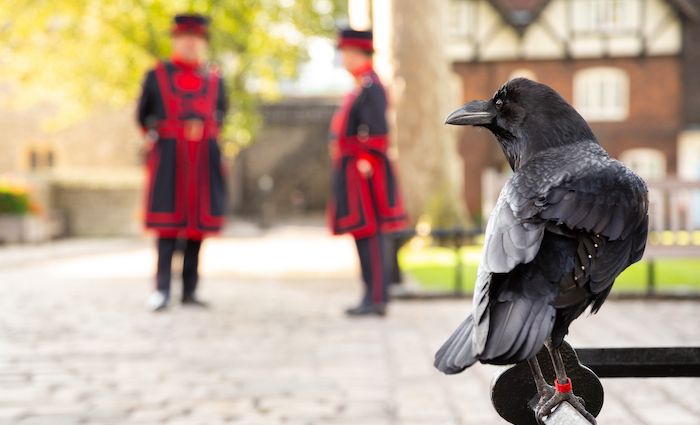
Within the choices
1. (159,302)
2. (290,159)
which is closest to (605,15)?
(290,159)

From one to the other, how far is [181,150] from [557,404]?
5.24m

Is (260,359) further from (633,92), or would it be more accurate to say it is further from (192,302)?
(633,92)

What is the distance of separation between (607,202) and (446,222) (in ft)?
39.5

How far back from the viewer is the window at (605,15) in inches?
1001

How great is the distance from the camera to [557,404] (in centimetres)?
169

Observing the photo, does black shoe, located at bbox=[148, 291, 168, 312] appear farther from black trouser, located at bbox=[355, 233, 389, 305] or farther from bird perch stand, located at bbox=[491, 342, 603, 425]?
bird perch stand, located at bbox=[491, 342, 603, 425]

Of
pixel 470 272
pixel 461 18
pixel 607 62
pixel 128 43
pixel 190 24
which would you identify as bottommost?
pixel 470 272

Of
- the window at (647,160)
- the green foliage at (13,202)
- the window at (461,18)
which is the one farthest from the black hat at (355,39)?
the window at (647,160)

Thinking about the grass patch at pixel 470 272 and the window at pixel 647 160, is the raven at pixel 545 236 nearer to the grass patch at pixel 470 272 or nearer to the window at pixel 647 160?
the grass patch at pixel 470 272

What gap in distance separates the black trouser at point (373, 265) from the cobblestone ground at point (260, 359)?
10.3 inches

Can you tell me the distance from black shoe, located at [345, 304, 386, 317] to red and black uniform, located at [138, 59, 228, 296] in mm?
1195

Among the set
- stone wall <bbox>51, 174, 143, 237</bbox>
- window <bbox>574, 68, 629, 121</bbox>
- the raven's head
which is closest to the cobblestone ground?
the raven's head

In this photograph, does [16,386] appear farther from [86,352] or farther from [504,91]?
[504,91]

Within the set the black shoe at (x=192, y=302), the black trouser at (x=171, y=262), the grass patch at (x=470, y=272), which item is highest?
the black trouser at (x=171, y=262)
